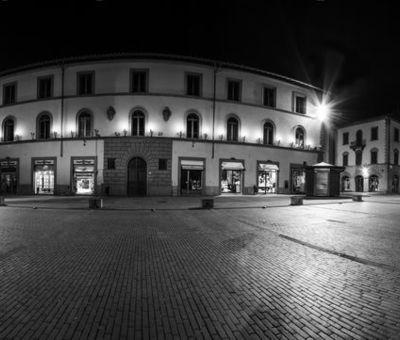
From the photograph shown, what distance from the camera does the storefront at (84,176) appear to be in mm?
24062

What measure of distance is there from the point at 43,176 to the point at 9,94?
1068cm

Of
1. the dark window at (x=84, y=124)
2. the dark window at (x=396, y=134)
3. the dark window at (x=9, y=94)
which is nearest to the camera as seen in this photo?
the dark window at (x=84, y=124)

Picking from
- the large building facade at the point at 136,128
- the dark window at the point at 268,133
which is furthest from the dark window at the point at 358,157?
the dark window at the point at 268,133

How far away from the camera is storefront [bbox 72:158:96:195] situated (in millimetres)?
24062

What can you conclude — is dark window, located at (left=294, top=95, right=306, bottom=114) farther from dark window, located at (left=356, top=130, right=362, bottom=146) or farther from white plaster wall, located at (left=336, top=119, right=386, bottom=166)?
dark window, located at (left=356, top=130, right=362, bottom=146)

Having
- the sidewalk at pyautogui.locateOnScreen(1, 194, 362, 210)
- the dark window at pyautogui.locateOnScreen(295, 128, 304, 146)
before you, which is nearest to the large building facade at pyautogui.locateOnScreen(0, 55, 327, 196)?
the dark window at pyautogui.locateOnScreen(295, 128, 304, 146)

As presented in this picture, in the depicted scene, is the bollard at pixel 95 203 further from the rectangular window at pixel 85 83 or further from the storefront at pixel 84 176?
the rectangular window at pixel 85 83

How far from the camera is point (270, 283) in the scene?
4223mm

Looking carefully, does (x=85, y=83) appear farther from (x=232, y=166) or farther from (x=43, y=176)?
(x=232, y=166)

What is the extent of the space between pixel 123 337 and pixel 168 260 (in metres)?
2.68

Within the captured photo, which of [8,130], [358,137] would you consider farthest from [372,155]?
[8,130]

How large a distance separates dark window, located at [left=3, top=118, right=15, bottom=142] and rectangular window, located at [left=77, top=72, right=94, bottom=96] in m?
9.22

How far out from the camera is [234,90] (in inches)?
1053

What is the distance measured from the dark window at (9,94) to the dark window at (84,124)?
9.01 meters
